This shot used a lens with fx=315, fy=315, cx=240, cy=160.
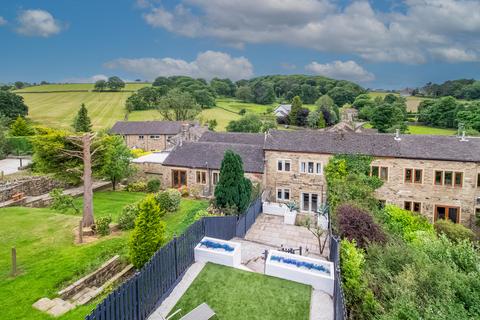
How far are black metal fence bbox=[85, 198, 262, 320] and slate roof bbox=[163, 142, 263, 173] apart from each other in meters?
14.8

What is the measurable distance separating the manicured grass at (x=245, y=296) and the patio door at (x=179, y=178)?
66.5 ft

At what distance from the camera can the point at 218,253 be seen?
1267cm

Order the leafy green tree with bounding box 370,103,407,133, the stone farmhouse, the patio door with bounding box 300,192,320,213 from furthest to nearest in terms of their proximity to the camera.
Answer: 1. the leafy green tree with bounding box 370,103,407,133
2. the patio door with bounding box 300,192,320,213
3. the stone farmhouse

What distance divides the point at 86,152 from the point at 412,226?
2276 centimetres

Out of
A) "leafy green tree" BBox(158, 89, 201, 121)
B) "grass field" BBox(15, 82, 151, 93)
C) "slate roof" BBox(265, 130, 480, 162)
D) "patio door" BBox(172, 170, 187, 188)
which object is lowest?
"patio door" BBox(172, 170, 187, 188)

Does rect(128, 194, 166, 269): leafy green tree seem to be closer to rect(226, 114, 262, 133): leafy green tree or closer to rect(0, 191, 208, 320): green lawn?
rect(0, 191, 208, 320): green lawn

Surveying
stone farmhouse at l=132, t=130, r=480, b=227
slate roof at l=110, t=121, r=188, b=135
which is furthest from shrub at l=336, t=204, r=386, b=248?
slate roof at l=110, t=121, r=188, b=135

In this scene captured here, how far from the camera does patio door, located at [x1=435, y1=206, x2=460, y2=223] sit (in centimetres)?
2483

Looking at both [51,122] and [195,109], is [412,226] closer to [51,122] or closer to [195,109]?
[195,109]

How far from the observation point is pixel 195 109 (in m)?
84.4

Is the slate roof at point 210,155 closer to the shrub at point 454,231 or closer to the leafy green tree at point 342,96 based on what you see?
the shrub at point 454,231

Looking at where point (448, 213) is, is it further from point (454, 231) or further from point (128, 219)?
point (128, 219)

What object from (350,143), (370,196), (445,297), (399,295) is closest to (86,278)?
(399,295)

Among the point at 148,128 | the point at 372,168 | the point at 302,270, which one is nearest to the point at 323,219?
the point at 372,168
